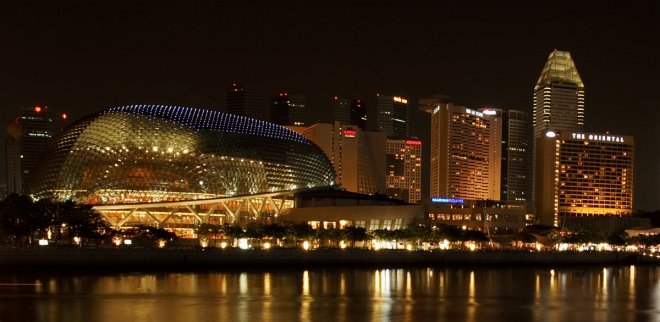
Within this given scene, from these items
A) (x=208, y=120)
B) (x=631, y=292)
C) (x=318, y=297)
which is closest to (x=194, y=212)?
(x=208, y=120)

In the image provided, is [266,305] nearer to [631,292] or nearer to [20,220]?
[631,292]

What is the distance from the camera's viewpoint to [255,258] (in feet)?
261

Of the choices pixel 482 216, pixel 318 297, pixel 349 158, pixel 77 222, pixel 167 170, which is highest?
pixel 349 158

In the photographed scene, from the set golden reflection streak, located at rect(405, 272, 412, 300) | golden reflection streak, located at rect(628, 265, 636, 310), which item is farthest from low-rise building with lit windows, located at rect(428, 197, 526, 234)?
golden reflection streak, located at rect(405, 272, 412, 300)

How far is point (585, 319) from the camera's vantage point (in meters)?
45.5

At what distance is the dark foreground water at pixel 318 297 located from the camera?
44000 mm

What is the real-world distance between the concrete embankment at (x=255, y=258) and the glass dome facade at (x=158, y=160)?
23966 millimetres

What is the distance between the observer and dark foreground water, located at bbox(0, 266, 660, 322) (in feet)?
144

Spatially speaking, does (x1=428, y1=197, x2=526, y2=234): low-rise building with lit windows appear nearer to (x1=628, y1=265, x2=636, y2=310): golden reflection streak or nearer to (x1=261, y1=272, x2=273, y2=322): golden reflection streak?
(x1=628, y1=265, x2=636, y2=310): golden reflection streak

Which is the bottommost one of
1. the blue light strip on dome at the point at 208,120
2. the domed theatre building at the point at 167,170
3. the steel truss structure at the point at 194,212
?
the steel truss structure at the point at 194,212

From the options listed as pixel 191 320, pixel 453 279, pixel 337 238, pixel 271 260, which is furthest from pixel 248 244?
pixel 191 320

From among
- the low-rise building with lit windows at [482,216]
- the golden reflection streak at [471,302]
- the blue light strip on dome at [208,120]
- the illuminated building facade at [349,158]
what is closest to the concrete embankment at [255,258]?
the golden reflection streak at [471,302]

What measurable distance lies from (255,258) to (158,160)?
27732 millimetres

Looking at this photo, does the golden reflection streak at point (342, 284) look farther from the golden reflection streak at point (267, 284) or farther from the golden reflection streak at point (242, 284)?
the golden reflection streak at point (242, 284)
